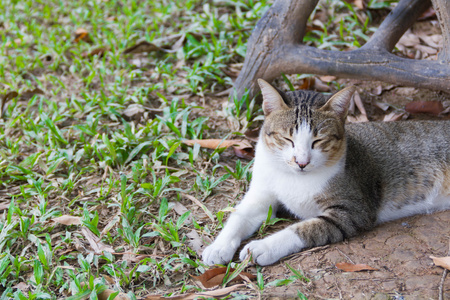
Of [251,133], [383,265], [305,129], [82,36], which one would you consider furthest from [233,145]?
[82,36]

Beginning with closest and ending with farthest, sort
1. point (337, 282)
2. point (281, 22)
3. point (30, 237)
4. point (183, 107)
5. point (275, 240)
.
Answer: point (337, 282), point (275, 240), point (30, 237), point (281, 22), point (183, 107)

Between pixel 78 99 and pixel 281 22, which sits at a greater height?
pixel 281 22

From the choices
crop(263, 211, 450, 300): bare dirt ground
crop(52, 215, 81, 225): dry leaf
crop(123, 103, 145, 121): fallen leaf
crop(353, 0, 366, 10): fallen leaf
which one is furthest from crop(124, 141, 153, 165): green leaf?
crop(353, 0, 366, 10): fallen leaf

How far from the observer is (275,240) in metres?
3.32

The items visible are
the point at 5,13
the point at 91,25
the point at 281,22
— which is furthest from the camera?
the point at 5,13

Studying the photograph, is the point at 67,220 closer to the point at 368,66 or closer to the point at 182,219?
the point at 182,219

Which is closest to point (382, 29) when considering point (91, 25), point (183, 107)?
point (183, 107)

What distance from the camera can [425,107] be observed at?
4.92 m

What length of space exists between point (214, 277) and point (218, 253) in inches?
8.1

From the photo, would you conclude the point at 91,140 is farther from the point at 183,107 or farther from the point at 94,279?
the point at 94,279

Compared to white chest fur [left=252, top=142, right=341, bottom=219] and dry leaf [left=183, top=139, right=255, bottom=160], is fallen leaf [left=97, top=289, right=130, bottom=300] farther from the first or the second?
dry leaf [left=183, top=139, right=255, bottom=160]

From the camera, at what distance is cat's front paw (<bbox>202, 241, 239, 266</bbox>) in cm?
327

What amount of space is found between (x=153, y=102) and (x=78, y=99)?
0.83 metres

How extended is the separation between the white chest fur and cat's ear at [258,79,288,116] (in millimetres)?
303
